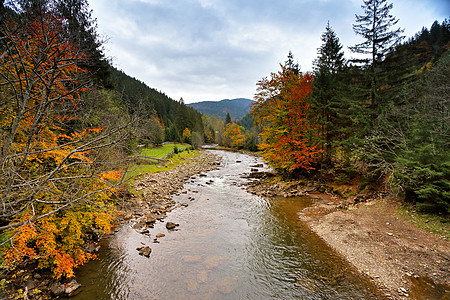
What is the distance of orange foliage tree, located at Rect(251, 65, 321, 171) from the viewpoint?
699 inches

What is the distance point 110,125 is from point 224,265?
648 centimetres

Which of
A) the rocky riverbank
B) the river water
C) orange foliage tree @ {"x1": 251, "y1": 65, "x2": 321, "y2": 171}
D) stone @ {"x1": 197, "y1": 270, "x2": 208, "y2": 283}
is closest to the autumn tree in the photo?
the rocky riverbank

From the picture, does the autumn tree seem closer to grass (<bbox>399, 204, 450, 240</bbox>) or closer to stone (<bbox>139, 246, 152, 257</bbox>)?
stone (<bbox>139, 246, 152, 257</bbox>)

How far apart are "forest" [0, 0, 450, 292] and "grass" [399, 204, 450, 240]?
1.72 feet

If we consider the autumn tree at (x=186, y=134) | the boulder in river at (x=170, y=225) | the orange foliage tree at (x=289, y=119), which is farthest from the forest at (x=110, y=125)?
the autumn tree at (x=186, y=134)

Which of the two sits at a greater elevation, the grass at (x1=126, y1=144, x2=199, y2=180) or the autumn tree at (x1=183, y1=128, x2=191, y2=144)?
the autumn tree at (x1=183, y1=128, x2=191, y2=144)

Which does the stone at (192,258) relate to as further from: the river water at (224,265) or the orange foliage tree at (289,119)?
the orange foliage tree at (289,119)

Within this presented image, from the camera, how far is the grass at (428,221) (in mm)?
8242

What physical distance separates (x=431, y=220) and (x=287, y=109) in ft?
41.2

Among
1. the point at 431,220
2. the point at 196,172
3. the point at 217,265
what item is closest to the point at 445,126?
the point at 431,220

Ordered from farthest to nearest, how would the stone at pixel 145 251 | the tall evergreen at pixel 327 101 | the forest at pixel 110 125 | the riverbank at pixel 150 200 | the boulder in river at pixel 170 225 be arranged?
the tall evergreen at pixel 327 101 < the riverbank at pixel 150 200 < the boulder in river at pixel 170 225 < the stone at pixel 145 251 < the forest at pixel 110 125

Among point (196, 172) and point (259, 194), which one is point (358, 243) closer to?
point (259, 194)

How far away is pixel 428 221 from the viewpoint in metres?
9.01

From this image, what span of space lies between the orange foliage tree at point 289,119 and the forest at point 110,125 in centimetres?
11
